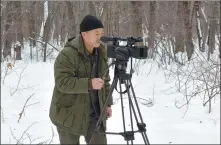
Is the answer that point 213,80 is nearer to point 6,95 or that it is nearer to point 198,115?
point 198,115

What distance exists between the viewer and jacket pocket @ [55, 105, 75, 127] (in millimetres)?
2600

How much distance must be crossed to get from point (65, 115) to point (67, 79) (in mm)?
293

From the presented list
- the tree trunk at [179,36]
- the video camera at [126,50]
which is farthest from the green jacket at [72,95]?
the tree trunk at [179,36]

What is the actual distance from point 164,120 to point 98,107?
7.95ft

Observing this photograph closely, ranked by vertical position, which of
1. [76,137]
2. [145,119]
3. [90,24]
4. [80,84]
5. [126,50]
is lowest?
[145,119]

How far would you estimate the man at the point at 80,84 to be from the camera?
8.13ft

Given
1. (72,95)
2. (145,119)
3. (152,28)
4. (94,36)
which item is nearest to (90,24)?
(94,36)

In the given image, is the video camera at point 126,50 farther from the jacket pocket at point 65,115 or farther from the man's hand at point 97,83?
the jacket pocket at point 65,115

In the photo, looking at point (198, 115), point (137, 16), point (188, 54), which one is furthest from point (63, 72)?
point (137, 16)

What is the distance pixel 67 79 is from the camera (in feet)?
8.12

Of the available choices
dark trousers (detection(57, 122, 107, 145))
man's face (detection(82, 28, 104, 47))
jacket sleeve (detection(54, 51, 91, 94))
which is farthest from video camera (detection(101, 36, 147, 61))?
dark trousers (detection(57, 122, 107, 145))

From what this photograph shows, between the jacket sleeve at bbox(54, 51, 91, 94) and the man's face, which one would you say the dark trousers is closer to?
the jacket sleeve at bbox(54, 51, 91, 94)

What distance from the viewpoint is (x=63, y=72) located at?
98.8 inches

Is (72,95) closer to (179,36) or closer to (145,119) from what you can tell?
(145,119)
